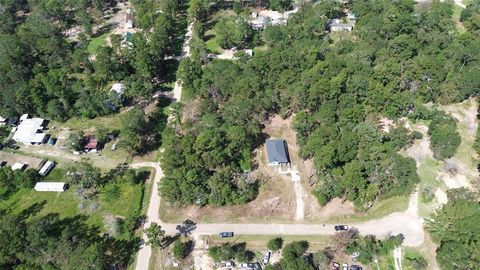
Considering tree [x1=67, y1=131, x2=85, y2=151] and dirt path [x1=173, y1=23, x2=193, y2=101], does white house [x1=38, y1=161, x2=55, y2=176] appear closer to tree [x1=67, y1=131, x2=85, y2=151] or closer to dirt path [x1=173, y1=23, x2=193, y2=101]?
tree [x1=67, y1=131, x2=85, y2=151]

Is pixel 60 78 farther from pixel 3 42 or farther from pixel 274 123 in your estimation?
pixel 274 123

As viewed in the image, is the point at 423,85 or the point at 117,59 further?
the point at 117,59

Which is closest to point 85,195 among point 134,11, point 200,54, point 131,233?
point 131,233

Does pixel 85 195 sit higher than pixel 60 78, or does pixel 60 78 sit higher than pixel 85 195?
pixel 60 78

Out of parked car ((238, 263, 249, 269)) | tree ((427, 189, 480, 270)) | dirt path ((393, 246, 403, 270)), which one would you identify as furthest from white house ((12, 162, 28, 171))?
tree ((427, 189, 480, 270))

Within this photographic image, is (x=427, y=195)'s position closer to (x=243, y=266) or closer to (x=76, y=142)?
(x=243, y=266)

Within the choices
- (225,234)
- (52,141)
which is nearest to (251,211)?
(225,234)
